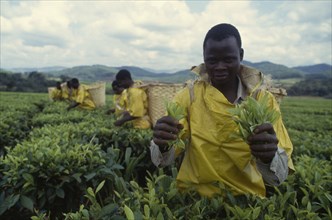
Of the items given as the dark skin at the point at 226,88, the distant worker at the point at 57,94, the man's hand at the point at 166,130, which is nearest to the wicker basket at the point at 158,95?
the dark skin at the point at 226,88

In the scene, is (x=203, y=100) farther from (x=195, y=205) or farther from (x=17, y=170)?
(x=17, y=170)

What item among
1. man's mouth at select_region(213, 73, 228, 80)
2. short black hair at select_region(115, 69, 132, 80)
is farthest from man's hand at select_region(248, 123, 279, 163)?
short black hair at select_region(115, 69, 132, 80)

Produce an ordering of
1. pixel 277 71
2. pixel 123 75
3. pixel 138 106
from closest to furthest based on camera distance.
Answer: pixel 138 106, pixel 123 75, pixel 277 71

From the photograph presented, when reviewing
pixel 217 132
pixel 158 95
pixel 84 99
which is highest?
pixel 217 132

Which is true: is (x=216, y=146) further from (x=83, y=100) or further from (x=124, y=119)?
(x=83, y=100)

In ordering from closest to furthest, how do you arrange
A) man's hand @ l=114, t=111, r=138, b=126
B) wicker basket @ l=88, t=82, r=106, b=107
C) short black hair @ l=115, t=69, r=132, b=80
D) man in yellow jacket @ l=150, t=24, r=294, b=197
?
man in yellow jacket @ l=150, t=24, r=294, b=197, man's hand @ l=114, t=111, r=138, b=126, short black hair @ l=115, t=69, r=132, b=80, wicker basket @ l=88, t=82, r=106, b=107

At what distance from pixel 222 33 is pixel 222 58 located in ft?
0.48

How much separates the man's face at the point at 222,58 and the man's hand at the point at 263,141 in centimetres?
57

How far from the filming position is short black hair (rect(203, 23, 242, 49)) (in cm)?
188

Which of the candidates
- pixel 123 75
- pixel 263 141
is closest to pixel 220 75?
pixel 263 141

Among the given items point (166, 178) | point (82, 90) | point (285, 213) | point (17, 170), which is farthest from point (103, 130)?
point (82, 90)

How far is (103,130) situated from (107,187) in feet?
5.43

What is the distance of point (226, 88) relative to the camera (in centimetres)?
207

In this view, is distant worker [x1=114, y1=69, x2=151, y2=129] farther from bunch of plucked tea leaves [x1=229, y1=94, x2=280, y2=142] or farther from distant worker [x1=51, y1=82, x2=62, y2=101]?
distant worker [x1=51, y1=82, x2=62, y2=101]
